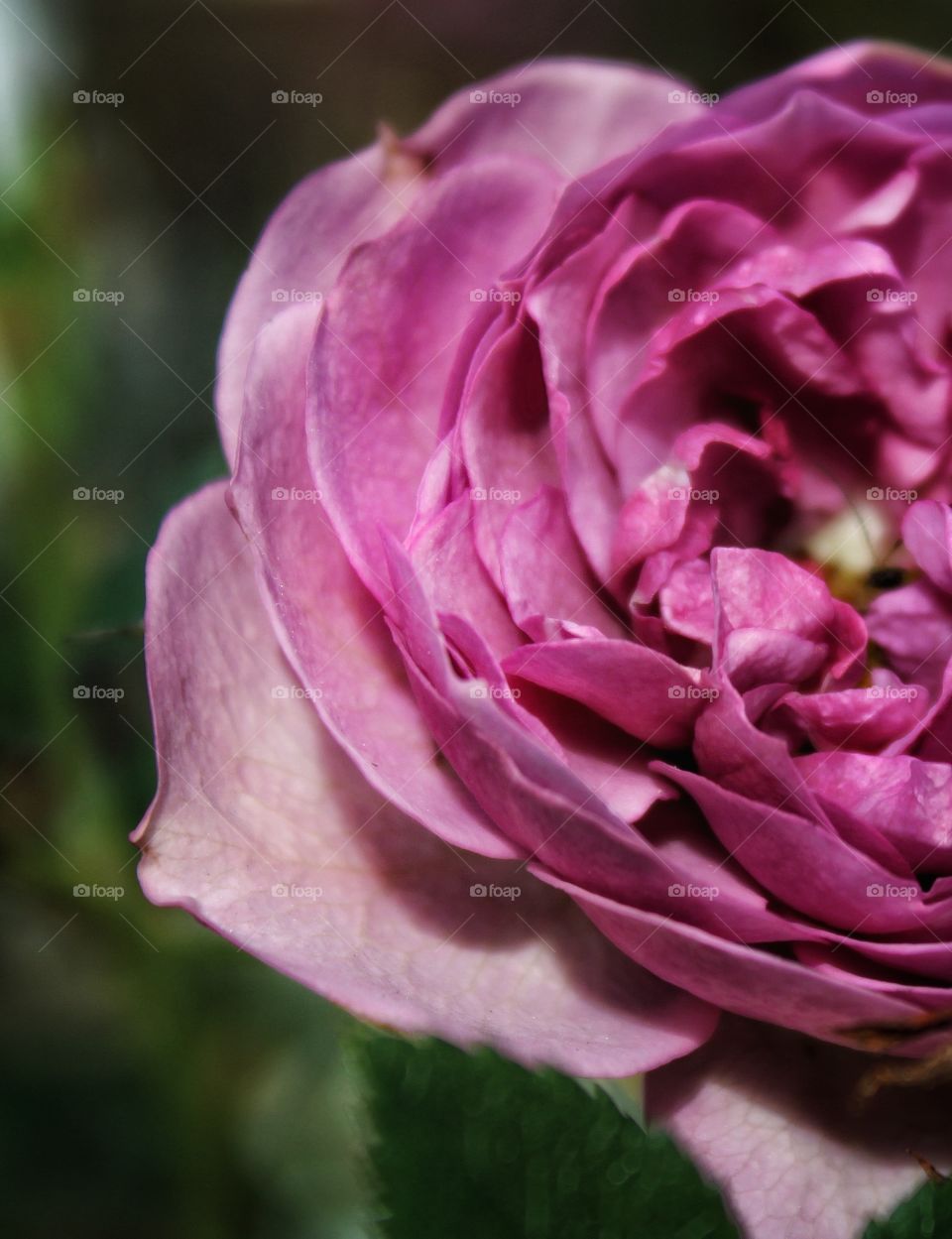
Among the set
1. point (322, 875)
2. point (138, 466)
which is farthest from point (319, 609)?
point (138, 466)

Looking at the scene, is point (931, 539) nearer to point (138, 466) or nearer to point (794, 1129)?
point (794, 1129)

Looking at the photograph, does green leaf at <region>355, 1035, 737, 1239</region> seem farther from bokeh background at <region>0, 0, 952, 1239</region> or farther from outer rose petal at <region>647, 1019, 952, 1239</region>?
bokeh background at <region>0, 0, 952, 1239</region>

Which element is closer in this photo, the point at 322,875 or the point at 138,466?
the point at 322,875

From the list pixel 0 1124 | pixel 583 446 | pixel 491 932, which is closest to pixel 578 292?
pixel 583 446

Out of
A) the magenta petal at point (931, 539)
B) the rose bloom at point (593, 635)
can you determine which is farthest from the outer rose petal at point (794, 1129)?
the magenta petal at point (931, 539)

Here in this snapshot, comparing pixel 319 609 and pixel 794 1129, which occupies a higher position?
pixel 319 609

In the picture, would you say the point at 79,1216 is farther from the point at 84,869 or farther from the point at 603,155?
the point at 603,155
